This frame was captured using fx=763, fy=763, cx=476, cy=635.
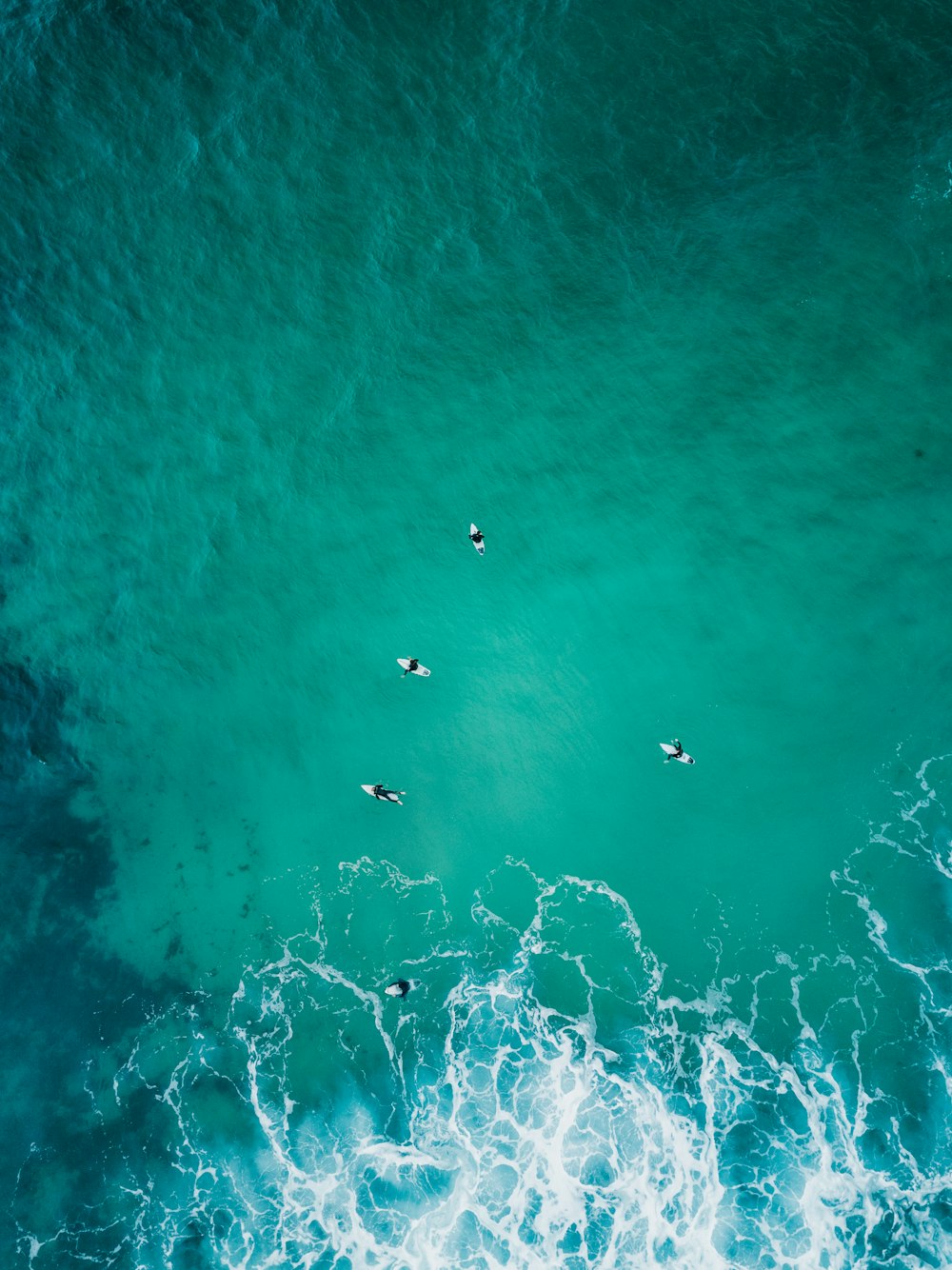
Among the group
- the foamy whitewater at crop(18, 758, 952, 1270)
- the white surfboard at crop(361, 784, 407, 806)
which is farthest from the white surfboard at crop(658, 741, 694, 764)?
the white surfboard at crop(361, 784, 407, 806)

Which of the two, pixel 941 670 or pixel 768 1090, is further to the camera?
pixel 941 670

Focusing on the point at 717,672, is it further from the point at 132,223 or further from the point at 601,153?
the point at 132,223

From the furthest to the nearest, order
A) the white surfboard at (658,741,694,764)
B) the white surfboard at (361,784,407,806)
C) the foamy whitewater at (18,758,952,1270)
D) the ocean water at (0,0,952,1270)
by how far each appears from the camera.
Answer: the white surfboard at (361,784,407,806) → the white surfboard at (658,741,694,764) → the ocean water at (0,0,952,1270) → the foamy whitewater at (18,758,952,1270)

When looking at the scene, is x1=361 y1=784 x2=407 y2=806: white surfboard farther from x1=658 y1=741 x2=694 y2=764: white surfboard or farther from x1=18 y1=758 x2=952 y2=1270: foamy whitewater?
x1=658 y1=741 x2=694 y2=764: white surfboard

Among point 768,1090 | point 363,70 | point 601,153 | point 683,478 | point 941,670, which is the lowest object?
point 768,1090

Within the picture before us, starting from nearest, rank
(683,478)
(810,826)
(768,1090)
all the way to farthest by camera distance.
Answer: (768,1090) → (810,826) → (683,478)

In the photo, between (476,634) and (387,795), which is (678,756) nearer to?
(476,634)

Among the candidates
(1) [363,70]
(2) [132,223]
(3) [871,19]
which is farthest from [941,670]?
(2) [132,223]
